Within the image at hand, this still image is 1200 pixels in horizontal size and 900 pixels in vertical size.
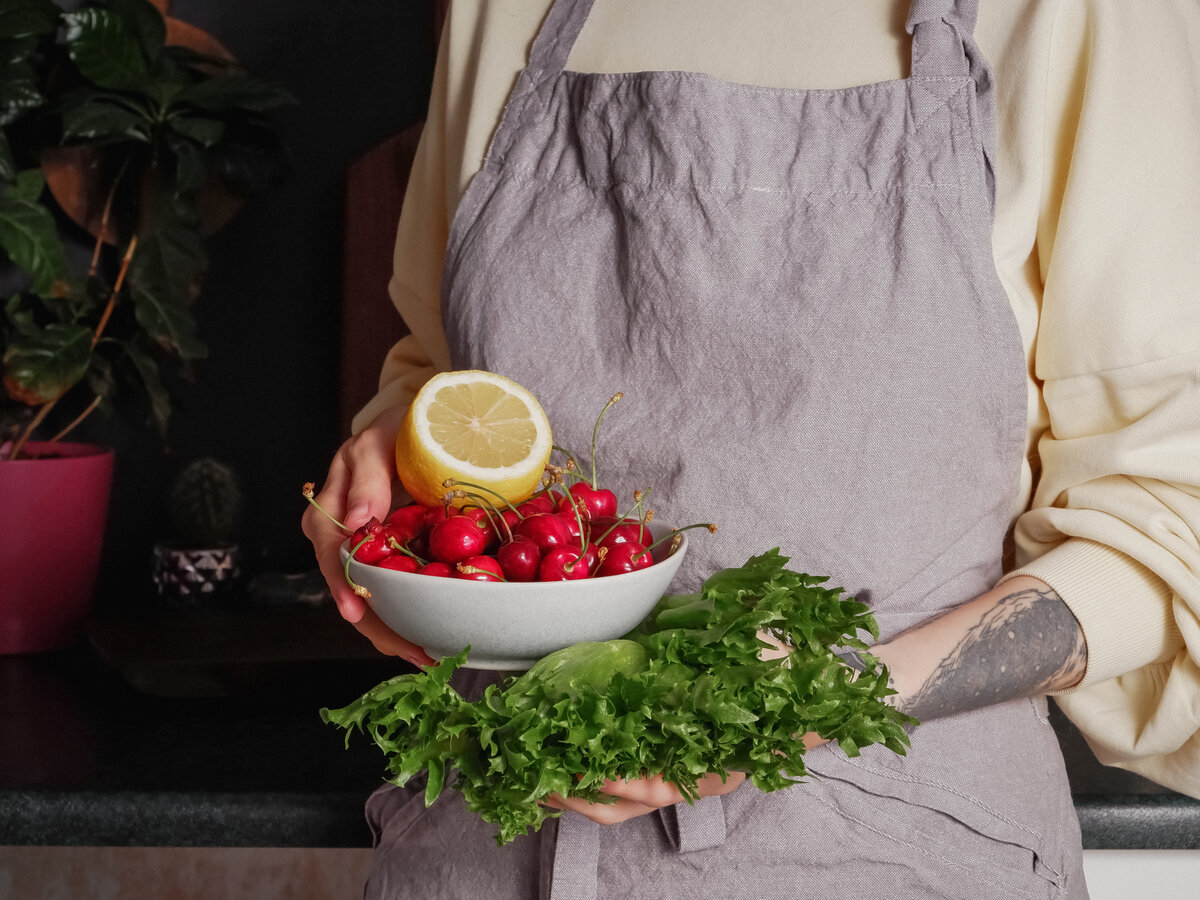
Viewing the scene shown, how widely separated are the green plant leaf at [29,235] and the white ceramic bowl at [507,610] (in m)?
1.08

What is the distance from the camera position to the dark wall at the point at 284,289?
1656 millimetres

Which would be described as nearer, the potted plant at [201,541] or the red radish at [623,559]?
the red radish at [623,559]

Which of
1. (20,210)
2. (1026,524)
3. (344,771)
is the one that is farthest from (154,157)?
(1026,524)

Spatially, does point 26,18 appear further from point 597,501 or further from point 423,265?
point 597,501

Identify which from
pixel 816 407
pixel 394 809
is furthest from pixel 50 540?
pixel 816 407

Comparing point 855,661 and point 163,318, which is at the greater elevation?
point 855,661

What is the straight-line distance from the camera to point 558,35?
3.15 ft

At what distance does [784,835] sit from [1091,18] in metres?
0.60

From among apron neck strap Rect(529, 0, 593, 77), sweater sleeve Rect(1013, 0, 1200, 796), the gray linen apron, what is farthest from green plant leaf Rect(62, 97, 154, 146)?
sweater sleeve Rect(1013, 0, 1200, 796)

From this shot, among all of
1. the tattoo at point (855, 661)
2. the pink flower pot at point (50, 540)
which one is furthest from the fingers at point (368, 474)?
the pink flower pot at point (50, 540)

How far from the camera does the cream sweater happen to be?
0.75 m

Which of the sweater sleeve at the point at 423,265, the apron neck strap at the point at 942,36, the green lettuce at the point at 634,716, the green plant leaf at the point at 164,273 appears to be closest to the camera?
the green lettuce at the point at 634,716

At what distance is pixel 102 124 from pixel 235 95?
0.58 ft

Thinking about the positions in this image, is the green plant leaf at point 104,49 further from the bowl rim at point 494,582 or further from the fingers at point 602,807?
the fingers at point 602,807
